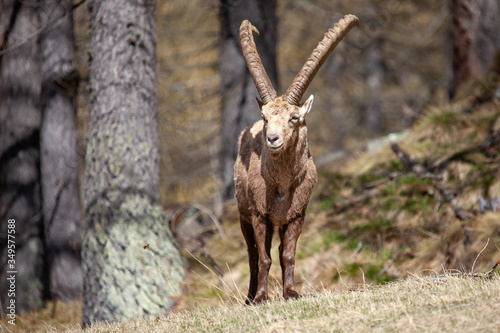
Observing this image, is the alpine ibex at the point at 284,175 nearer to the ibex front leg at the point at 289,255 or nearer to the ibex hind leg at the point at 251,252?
the ibex front leg at the point at 289,255

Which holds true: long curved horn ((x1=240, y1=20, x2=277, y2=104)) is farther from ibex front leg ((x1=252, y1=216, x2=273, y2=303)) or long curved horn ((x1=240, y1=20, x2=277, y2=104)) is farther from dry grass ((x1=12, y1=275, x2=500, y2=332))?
dry grass ((x1=12, y1=275, x2=500, y2=332))

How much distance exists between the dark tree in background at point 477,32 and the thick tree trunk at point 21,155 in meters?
8.53

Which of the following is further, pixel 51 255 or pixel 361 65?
pixel 361 65

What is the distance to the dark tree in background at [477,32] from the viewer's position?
34.3 feet

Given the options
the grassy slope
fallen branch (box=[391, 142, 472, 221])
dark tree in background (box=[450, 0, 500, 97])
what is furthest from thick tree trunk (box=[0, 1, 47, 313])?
dark tree in background (box=[450, 0, 500, 97])

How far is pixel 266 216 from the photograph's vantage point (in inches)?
197

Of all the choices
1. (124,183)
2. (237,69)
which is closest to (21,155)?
(124,183)

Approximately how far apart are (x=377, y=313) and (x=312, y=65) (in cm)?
241

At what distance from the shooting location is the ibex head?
4.55 m

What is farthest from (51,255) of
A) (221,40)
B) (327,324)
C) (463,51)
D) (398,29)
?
(398,29)

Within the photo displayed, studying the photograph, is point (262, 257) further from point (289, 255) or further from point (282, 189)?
point (282, 189)

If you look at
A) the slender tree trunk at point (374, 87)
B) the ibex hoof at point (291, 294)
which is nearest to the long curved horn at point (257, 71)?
the ibex hoof at point (291, 294)

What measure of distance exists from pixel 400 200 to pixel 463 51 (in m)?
4.66

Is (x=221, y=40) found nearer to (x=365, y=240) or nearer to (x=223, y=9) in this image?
(x=223, y=9)
